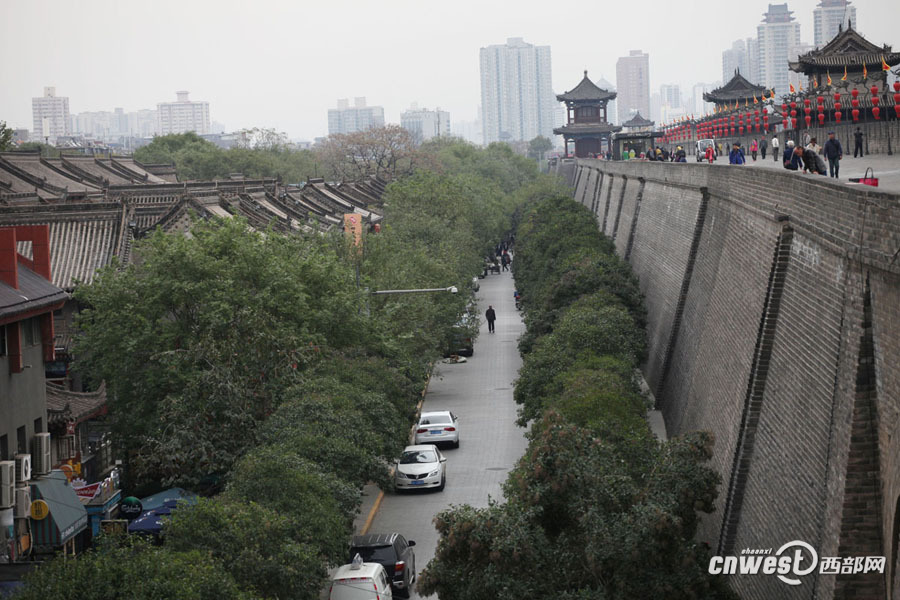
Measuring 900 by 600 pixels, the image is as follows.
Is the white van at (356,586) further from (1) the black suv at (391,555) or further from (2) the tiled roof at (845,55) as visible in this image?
(2) the tiled roof at (845,55)

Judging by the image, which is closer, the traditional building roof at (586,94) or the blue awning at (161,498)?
the blue awning at (161,498)

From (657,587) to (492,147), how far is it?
4349 inches

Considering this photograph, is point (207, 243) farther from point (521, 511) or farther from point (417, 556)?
point (521, 511)

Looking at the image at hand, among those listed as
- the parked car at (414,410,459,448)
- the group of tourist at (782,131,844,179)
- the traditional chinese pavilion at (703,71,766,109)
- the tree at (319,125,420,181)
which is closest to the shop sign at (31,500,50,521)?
the group of tourist at (782,131,844,179)

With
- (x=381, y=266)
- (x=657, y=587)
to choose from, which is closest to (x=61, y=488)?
(x=657, y=587)

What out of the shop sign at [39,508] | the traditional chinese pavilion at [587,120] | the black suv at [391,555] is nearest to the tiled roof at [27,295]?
the shop sign at [39,508]

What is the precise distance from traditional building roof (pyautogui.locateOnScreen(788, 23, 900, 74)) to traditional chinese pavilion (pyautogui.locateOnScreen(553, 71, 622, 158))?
5498 centimetres

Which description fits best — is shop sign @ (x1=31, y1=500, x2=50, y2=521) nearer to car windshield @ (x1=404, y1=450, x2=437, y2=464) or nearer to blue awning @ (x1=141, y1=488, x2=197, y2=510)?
blue awning @ (x1=141, y1=488, x2=197, y2=510)

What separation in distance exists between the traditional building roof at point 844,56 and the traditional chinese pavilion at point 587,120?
5498 centimetres

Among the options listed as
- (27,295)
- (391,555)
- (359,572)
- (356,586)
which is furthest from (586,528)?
(27,295)

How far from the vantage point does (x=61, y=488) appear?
55.6 feet

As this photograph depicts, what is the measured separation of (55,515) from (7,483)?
1.55 m

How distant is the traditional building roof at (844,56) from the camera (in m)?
47.4

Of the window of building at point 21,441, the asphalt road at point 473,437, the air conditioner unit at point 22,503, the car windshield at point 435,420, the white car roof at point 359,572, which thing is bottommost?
the asphalt road at point 473,437
